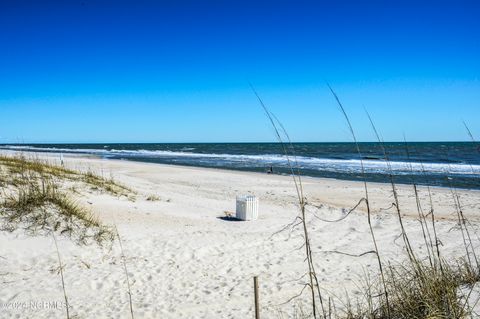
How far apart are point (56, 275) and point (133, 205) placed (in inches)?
165

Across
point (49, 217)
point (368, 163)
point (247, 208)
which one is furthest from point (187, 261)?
point (368, 163)

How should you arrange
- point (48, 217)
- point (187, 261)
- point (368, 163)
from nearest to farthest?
point (187, 261), point (48, 217), point (368, 163)

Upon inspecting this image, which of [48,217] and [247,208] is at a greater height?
[48,217]

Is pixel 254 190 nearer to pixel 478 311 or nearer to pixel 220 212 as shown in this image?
pixel 220 212

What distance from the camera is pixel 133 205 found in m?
9.07

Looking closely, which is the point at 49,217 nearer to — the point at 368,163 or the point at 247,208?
the point at 247,208

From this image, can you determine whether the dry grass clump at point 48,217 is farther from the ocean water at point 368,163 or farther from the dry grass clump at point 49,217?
the ocean water at point 368,163

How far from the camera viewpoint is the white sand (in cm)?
428

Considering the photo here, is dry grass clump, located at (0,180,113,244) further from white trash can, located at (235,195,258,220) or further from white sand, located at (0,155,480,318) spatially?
white trash can, located at (235,195,258,220)

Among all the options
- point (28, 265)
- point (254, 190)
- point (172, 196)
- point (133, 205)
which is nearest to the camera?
point (28, 265)

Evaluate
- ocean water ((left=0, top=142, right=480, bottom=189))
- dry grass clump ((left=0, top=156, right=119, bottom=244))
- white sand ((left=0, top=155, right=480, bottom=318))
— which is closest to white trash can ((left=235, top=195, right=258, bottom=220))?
white sand ((left=0, top=155, right=480, bottom=318))

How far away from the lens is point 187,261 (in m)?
5.82

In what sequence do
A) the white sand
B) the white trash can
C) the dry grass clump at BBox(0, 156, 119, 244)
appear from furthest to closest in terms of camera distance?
the white trash can → the dry grass clump at BBox(0, 156, 119, 244) → the white sand

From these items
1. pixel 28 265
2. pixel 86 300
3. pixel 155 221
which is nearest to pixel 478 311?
pixel 86 300
